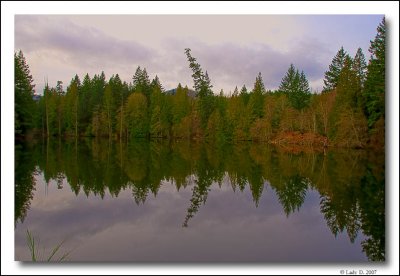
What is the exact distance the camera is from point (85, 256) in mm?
6406

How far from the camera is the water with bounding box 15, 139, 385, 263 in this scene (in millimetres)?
6648

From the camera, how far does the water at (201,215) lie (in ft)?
21.8

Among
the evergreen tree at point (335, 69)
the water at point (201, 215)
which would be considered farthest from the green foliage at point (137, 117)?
the water at point (201, 215)

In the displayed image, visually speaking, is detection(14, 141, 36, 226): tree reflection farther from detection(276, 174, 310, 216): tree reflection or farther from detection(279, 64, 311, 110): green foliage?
detection(279, 64, 311, 110): green foliage

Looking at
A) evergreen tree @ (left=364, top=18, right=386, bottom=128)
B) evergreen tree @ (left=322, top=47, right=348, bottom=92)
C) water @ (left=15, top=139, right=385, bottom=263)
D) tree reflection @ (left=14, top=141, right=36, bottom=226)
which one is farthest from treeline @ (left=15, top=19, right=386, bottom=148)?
tree reflection @ (left=14, top=141, right=36, bottom=226)

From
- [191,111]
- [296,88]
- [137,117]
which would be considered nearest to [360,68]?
[296,88]

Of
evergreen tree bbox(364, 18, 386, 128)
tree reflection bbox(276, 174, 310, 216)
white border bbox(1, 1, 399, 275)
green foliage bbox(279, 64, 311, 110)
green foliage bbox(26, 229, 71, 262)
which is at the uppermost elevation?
green foliage bbox(279, 64, 311, 110)

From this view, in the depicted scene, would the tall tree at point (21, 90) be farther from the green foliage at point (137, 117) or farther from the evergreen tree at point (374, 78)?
the green foliage at point (137, 117)

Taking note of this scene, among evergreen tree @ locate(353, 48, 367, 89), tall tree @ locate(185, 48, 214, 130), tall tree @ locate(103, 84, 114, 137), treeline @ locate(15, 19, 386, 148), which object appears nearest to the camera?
evergreen tree @ locate(353, 48, 367, 89)

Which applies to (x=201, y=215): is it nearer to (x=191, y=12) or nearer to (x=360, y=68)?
(x=191, y=12)

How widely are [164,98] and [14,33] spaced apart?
175 feet

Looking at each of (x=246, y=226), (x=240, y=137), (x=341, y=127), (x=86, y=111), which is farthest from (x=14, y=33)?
(x=86, y=111)

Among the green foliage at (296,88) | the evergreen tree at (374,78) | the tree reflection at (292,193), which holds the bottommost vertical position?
the tree reflection at (292,193)

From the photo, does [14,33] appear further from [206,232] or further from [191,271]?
[206,232]
